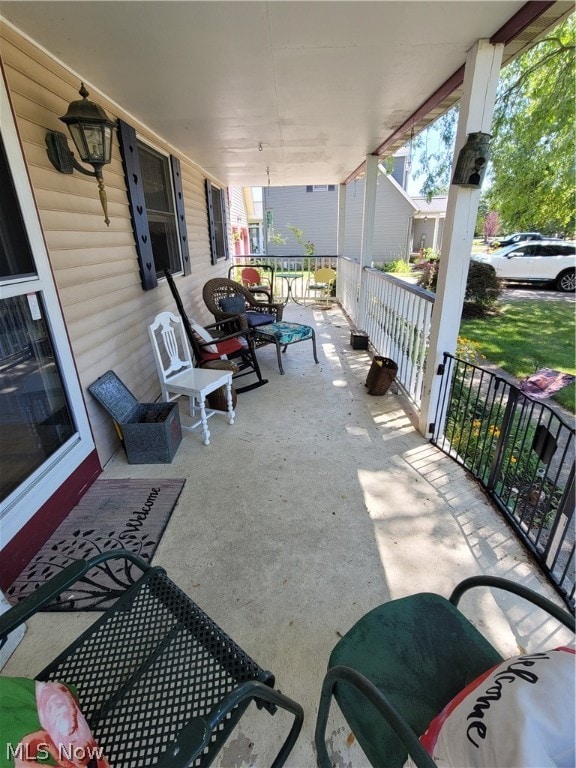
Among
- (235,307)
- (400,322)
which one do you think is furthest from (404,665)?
(235,307)

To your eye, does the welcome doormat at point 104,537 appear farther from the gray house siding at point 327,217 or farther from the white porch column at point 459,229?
the gray house siding at point 327,217

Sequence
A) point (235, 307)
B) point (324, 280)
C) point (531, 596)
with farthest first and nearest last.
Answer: point (324, 280) < point (235, 307) < point (531, 596)

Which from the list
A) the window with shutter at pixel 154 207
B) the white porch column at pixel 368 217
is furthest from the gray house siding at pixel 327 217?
the window with shutter at pixel 154 207

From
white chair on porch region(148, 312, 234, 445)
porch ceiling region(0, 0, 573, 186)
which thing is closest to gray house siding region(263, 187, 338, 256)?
porch ceiling region(0, 0, 573, 186)

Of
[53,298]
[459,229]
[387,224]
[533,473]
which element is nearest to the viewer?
[53,298]

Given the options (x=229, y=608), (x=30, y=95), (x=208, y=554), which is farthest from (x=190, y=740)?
(x=30, y=95)

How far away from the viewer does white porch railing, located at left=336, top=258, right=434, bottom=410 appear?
3.08 m

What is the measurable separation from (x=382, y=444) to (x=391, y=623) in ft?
5.74

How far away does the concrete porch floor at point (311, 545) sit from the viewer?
4.56ft

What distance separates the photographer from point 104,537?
1953mm

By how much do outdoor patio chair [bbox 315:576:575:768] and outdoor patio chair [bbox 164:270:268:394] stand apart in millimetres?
2672

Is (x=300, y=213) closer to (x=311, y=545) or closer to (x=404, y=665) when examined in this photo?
(x=311, y=545)

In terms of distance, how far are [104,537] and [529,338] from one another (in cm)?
663

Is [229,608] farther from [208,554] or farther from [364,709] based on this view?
[364,709]
